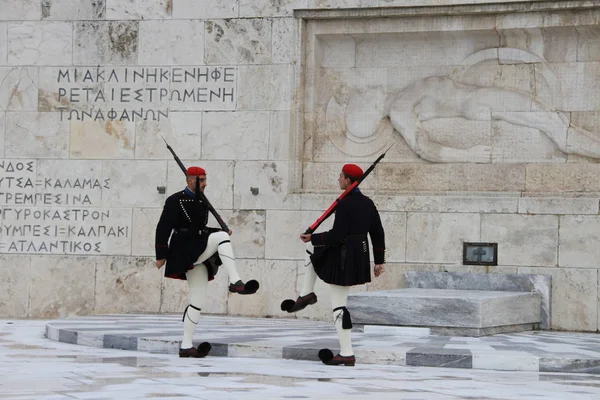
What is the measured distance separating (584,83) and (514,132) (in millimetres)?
1059

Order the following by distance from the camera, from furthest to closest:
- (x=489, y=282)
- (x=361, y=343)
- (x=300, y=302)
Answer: (x=489, y=282) → (x=361, y=343) → (x=300, y=302)

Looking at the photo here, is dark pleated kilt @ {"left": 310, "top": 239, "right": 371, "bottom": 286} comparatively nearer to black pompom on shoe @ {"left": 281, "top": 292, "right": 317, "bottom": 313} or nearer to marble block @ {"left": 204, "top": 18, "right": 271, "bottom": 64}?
black pompom on shoe @ {"left": 281, "top": 292, "right": 317, "bottom": 313}

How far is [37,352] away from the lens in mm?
11344

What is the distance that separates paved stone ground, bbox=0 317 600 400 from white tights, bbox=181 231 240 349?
293mm

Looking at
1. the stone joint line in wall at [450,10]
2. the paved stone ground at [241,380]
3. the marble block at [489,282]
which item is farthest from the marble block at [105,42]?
the paved stone ground at [241,380]

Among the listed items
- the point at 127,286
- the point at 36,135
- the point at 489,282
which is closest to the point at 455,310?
the point at 489,282

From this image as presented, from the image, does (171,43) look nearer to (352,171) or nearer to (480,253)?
(480,253)

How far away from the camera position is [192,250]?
11.1 meters

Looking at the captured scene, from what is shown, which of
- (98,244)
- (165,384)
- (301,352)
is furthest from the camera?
(98,244)

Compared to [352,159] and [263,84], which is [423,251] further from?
[263,84]

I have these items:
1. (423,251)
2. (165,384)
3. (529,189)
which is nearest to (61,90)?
(423,251)

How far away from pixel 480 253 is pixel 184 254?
17.0 ft

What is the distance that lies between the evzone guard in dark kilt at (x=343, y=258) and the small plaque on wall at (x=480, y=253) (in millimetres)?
4342

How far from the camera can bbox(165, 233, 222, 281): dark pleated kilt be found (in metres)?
11.1
